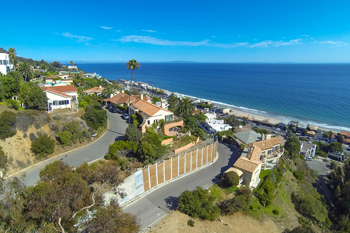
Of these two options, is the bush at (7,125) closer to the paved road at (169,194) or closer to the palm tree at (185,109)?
the paved road at (169,194)

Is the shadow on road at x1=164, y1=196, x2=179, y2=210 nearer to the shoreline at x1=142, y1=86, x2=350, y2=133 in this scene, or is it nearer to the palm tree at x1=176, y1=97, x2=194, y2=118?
the palm tree at x1=176, y1=97, x2=194, y2=118

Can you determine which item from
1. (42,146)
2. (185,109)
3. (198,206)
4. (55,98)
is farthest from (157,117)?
(55,98)

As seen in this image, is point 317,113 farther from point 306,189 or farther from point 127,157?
point 127,157

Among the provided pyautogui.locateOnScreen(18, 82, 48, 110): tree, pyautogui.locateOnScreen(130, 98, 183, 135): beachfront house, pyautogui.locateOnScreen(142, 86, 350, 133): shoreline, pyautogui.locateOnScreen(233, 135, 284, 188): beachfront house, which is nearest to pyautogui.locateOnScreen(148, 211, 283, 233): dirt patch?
pyautogui.locateOnScreen(233, 135, 284, 188): beachfront house

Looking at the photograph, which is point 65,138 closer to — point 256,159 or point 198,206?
point 198,206

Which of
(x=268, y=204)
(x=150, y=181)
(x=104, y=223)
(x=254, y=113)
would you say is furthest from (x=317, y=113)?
(x=104, y=223)

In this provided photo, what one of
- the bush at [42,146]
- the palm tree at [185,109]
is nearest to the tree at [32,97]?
the bush at [42,146]
